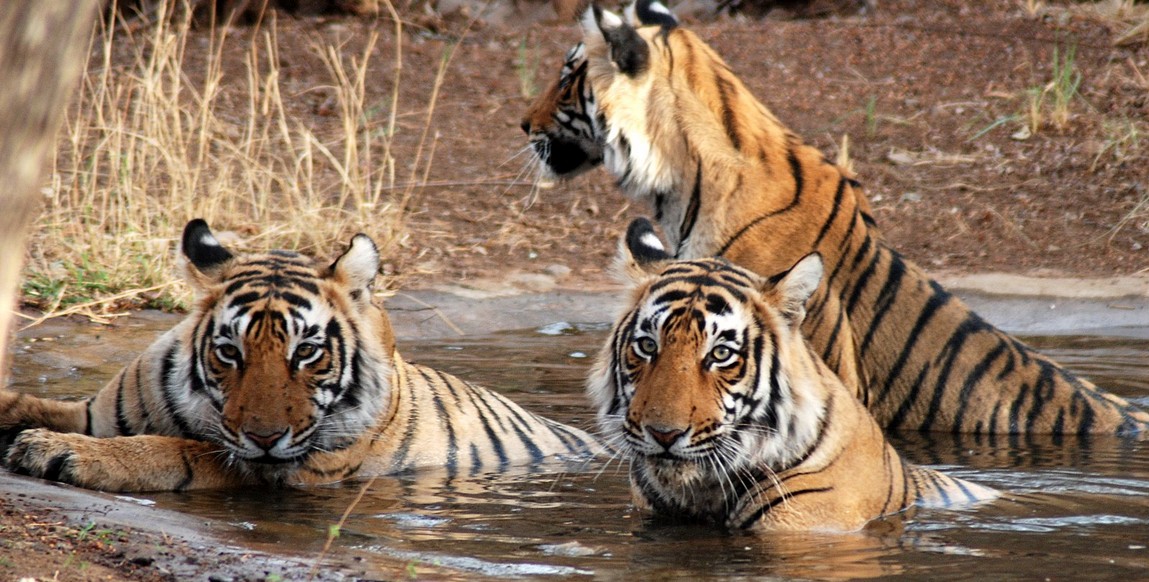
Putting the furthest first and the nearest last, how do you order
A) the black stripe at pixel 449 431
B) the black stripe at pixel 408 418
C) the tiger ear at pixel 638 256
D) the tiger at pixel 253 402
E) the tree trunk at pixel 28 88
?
1. the black stripe at pixel 449 431
2. the black stripe at pixel 408 418
3. the tiger at pixel 253 402
4. the tiger ear at pixel 638 256
5. the tree trunk at pixel 28 88

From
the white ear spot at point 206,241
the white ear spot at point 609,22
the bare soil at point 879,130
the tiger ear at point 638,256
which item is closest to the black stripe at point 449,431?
the white ear spot at point 206,241

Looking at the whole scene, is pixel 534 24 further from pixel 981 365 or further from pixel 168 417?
pixel 168 417

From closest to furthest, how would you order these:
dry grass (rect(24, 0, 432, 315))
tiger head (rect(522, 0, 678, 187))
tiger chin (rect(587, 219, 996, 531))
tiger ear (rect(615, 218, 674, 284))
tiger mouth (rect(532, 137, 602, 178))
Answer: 1. tiger chin (rect(587, 219, 996, 531))
2. tiger ear (rect(615, 218, 674, 284))
3. tiger head (rect(522, 0, 678, 187))
4. tiger mouth (rect(532, 137, 602, 178))
5. dry grass (rect(24, 0, 432, 315))

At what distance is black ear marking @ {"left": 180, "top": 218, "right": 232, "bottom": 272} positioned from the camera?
15.1ft

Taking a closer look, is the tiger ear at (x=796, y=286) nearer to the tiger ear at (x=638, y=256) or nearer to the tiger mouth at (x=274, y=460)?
the tiger ear at (x=638, y=256)

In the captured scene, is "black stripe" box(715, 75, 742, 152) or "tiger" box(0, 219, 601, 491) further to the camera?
"black stripe" box(715, 75, 742, 152)

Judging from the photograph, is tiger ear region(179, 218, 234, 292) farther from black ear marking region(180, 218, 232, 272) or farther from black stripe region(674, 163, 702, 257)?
black stripe region(674, 163, 702, 257)

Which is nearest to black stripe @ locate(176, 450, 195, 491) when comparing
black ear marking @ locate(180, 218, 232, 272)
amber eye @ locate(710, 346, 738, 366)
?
black ear marking @ locate(180, 218, 232, 272)

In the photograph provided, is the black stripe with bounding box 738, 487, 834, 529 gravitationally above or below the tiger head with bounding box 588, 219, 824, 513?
below

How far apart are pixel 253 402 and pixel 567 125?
2311mm

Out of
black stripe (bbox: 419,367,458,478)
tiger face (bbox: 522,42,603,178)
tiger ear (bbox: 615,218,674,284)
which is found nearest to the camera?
tiger ear (bbox: 615,218,674,284)

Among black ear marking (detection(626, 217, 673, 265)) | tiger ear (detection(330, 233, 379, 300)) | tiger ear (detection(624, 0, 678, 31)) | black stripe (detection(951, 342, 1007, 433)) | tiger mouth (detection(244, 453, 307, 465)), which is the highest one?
tiger ear (detection(624, 0, 678, 31))

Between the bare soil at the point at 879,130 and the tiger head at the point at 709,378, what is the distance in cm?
352

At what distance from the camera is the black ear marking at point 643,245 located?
4262 mm
